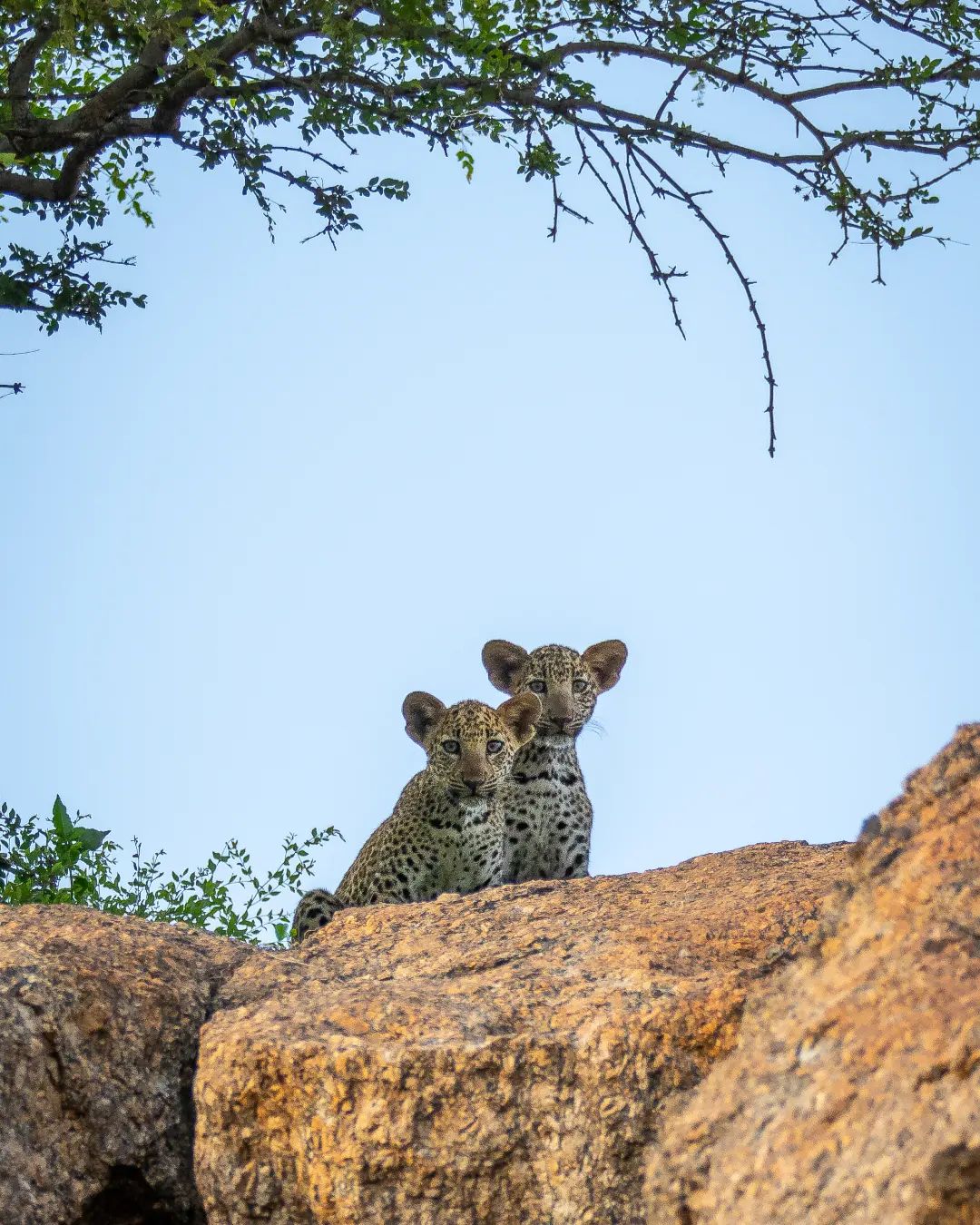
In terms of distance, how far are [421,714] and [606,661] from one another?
4.45 ft

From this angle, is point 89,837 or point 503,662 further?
point 89,837

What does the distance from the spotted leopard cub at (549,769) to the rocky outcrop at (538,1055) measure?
2.90 meters

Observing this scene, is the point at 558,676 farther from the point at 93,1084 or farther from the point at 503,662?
the point at 93,1084

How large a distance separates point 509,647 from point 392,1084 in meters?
4.90

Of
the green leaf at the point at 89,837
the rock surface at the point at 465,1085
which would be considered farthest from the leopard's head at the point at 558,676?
the rock surface at the point at 465,1085

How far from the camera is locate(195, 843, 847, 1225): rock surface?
4.88 m

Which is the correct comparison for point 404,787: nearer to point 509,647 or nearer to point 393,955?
point 509,647

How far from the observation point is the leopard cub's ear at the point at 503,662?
9.65m

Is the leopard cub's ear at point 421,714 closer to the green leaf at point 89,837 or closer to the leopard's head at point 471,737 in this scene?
the leopard's head at point 471,737

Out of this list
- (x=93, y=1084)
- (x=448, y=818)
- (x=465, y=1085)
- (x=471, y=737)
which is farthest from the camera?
(x=448, y=818)

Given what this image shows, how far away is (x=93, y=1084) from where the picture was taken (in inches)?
214

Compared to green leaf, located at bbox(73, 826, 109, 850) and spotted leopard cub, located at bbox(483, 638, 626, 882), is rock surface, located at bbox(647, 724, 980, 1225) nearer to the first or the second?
spotted leopard cub, located at bbox(483, 638, 626, 882)

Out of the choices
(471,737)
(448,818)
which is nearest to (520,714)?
(471,737)

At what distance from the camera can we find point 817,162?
10.5m
